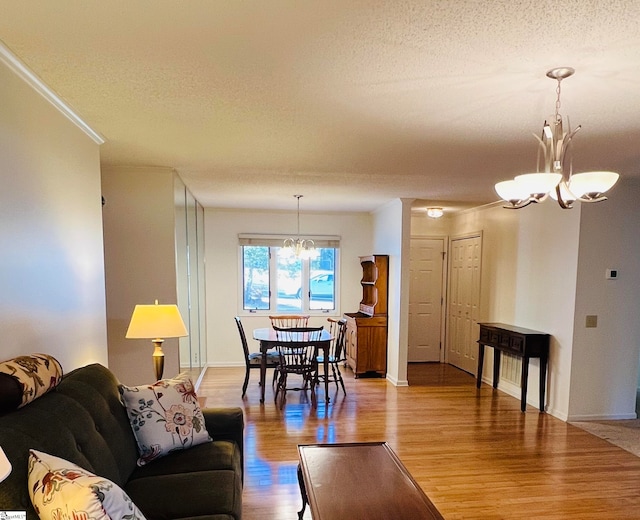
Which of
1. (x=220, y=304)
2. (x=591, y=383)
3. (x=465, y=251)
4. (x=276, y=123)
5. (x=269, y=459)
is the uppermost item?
(x=276, y=123)

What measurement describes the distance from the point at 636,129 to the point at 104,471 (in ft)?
11.3

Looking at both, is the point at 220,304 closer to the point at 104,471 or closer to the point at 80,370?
the point at 80,370

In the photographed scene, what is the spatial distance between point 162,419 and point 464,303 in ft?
16.0

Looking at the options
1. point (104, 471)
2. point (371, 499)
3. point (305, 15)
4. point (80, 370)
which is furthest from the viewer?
point (80, 370)

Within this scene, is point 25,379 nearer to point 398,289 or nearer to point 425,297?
point 398,289

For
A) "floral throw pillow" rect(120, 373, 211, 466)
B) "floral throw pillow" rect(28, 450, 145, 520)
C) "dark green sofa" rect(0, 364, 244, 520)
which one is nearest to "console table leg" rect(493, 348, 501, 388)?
"dark green sofa" rect(0, 364, 244, 520)

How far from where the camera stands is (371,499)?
5.84 feet

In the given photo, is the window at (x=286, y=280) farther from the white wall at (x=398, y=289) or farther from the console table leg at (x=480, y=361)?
the console table leg at (x=480, y=361)

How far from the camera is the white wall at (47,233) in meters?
1.63

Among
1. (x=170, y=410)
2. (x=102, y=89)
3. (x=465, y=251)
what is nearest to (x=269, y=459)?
(x=170, y=410)

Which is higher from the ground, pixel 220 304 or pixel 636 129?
pixel 636 129

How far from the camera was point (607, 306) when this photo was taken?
3.84m

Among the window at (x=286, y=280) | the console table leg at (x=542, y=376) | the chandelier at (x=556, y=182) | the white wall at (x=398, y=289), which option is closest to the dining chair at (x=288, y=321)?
the window at (x=286, y=280)

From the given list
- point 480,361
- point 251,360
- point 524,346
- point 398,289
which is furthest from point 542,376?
point 251,360
